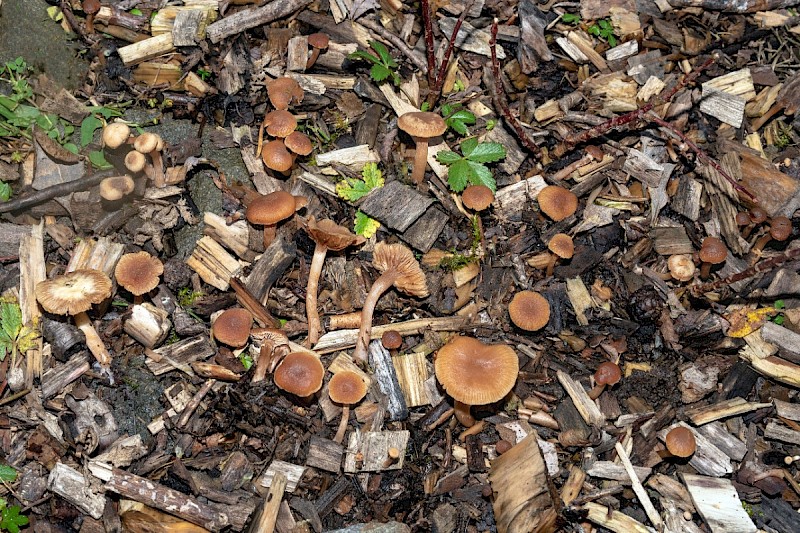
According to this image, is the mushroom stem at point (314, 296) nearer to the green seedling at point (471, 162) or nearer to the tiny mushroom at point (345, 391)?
the tiny mushroom at point (345, 391)

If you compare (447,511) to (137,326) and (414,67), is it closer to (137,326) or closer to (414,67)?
(137,326)

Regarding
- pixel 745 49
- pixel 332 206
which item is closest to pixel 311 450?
pixel 332 206

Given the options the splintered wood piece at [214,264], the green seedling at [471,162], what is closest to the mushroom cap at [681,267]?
the green seedling at [471,162]

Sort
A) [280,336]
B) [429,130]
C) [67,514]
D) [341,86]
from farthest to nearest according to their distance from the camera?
1. [341,86]
2. [429,130]
3. [280,336]
4. [67,514]

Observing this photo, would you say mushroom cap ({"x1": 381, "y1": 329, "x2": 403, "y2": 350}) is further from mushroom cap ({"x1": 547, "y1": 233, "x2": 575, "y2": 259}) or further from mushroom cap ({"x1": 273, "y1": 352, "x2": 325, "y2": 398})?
mushroom cap ({"x1": 547, "y1": 233, "x2": 575, "y2": 259})

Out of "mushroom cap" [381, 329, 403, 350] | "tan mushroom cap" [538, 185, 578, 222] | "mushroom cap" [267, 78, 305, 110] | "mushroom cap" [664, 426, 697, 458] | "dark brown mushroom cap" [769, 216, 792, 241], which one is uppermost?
"mushroom cap" [267, 78, 305, 110]

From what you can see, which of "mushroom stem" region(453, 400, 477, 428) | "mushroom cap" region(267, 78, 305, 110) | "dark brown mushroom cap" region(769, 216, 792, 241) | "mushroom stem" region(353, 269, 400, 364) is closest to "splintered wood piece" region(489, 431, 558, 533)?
"mushroom stem" region(453, 400, 477, 428)
